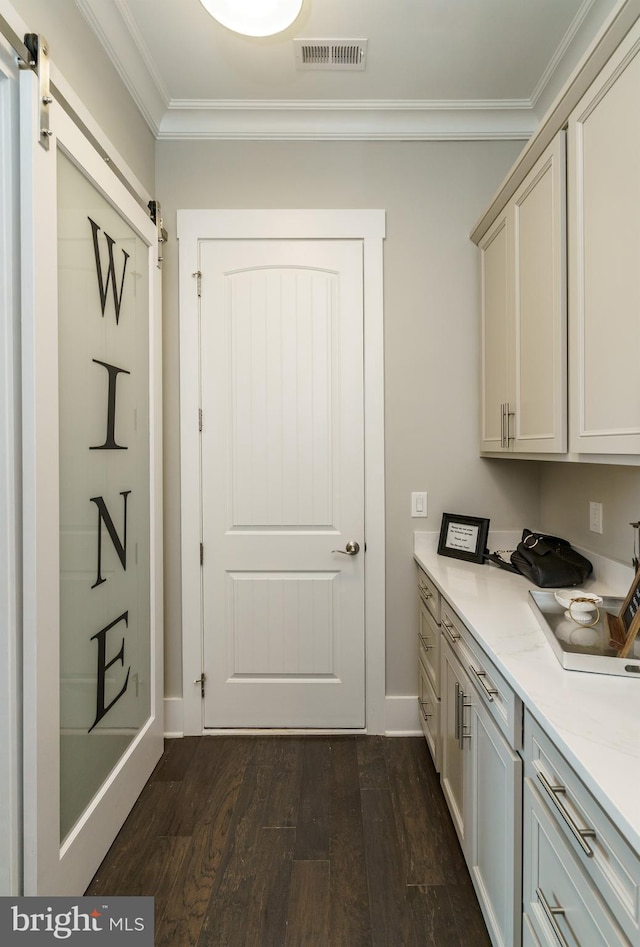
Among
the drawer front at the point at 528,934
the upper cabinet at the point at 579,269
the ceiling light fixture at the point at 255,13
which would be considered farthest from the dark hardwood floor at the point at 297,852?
the ceiling light fixture at the point at 255,13

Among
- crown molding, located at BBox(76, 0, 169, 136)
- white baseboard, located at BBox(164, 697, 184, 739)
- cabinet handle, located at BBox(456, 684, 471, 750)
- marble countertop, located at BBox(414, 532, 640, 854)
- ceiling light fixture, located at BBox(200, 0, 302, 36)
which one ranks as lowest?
white baseboard, located at BBox(164, 697, 184, 739)

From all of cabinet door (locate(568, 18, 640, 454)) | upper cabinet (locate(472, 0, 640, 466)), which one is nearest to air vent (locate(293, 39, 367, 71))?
upper cabinet (locate(472, 0, 640, 466))

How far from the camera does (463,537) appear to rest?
2363 millimetres

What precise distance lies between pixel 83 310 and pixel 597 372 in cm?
154

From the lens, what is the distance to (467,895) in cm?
157

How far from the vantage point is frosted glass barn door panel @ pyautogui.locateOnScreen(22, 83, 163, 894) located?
4.40ft

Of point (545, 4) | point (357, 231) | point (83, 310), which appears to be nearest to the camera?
point (83, 310)

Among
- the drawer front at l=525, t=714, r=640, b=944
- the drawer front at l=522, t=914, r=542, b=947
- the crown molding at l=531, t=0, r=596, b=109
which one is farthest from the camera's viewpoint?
the crown molding at l=531, t=0, r=596, b=109

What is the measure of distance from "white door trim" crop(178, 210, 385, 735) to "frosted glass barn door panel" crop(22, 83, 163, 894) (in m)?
0.20

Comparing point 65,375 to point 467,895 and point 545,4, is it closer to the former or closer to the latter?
point 467,895

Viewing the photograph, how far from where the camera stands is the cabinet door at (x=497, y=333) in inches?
80.3

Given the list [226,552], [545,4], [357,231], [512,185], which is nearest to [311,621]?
[226,552]

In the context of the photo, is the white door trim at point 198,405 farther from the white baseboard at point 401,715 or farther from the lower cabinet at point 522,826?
the lower cabinet at point 522,826

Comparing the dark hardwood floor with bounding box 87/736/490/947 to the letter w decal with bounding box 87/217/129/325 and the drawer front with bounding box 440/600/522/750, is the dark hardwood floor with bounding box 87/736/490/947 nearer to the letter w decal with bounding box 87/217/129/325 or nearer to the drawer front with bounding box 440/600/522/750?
the drawer front with bounding box 440/600/522/750
